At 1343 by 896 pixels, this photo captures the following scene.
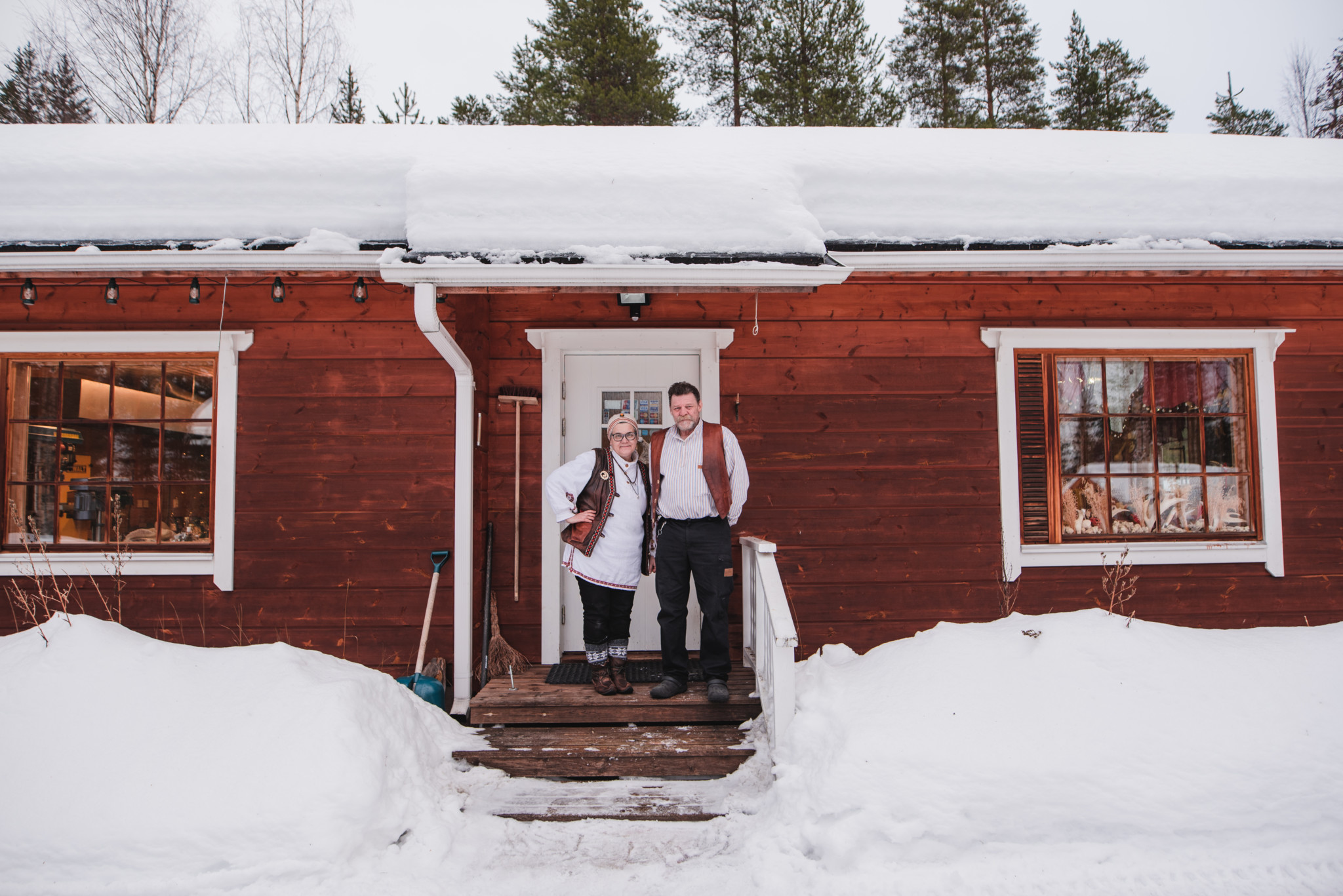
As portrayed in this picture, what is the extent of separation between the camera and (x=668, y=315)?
4.52 meters

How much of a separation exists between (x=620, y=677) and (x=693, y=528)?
0.88 m

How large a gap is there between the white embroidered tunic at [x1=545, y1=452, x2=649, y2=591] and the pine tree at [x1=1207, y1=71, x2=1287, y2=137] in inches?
668

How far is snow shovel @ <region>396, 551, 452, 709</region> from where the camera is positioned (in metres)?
3.99

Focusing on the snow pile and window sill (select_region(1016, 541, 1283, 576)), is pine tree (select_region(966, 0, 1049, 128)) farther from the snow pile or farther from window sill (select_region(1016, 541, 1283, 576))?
the snow pile

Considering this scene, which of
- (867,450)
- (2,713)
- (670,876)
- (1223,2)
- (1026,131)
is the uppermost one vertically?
(1223,2)

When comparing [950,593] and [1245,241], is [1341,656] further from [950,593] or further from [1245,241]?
[1245,241]

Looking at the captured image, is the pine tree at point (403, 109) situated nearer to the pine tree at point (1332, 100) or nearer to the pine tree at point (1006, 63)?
the pine tree at point (1006, 63)

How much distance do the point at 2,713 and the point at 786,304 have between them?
14.0 feet

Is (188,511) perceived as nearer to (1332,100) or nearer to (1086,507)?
(1086,507)

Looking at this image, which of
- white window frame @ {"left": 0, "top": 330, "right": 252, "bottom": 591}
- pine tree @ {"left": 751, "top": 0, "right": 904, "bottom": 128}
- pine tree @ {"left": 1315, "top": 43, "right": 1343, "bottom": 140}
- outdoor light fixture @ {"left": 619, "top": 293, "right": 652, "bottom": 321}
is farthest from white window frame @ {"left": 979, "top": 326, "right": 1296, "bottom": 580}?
pine tree @ {"left": 1315, "top": 43, "right": 1343, "bottom": 140}

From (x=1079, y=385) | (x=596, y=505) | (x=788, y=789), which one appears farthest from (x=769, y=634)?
(x=1079, y=385)

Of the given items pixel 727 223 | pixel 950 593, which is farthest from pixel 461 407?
pixel 950 593

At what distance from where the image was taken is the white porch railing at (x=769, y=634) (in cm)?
315

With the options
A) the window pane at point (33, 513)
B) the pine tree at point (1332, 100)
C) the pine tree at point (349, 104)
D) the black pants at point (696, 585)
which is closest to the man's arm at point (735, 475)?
the black pants at point (696, 585)
